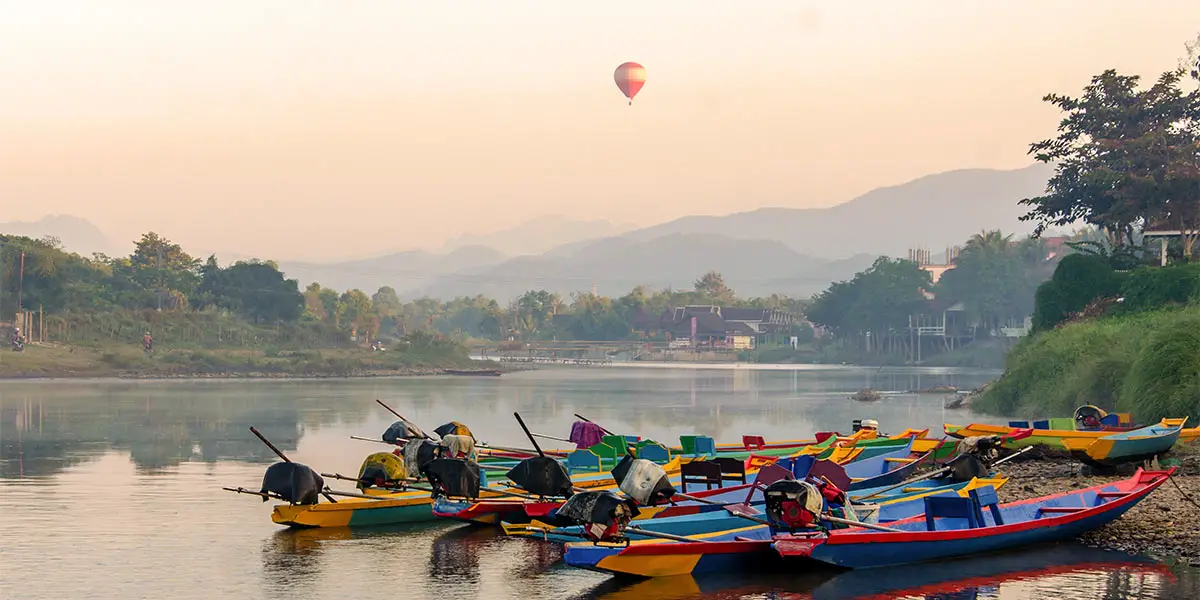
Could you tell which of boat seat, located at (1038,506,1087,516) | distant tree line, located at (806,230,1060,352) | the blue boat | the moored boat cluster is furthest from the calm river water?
distant tree line, located at (806,230,1060,352)

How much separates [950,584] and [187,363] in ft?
324

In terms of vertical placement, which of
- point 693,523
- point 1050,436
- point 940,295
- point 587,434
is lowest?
point 693,523

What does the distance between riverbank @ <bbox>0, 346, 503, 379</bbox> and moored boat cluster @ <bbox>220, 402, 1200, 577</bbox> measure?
81.1 m

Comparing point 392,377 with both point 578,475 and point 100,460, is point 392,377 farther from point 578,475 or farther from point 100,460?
point 578,475

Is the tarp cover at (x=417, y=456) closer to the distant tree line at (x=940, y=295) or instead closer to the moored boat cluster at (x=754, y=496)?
the moored boat cluster at (x=754, y=496)

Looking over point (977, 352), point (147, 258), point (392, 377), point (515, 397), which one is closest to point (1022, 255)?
point (977, 352)

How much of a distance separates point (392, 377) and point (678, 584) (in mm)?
106897

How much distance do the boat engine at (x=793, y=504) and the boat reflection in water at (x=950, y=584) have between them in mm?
1060

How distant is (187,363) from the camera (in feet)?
362

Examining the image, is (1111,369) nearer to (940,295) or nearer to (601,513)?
(601,513)

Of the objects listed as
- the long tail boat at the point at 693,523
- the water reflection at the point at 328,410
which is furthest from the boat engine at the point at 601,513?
the water reflection at the point at 328,410

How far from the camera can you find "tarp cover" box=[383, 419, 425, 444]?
30.1 metres

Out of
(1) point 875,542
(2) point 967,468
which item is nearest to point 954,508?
(1) point 875,542

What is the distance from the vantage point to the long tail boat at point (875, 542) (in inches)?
711
